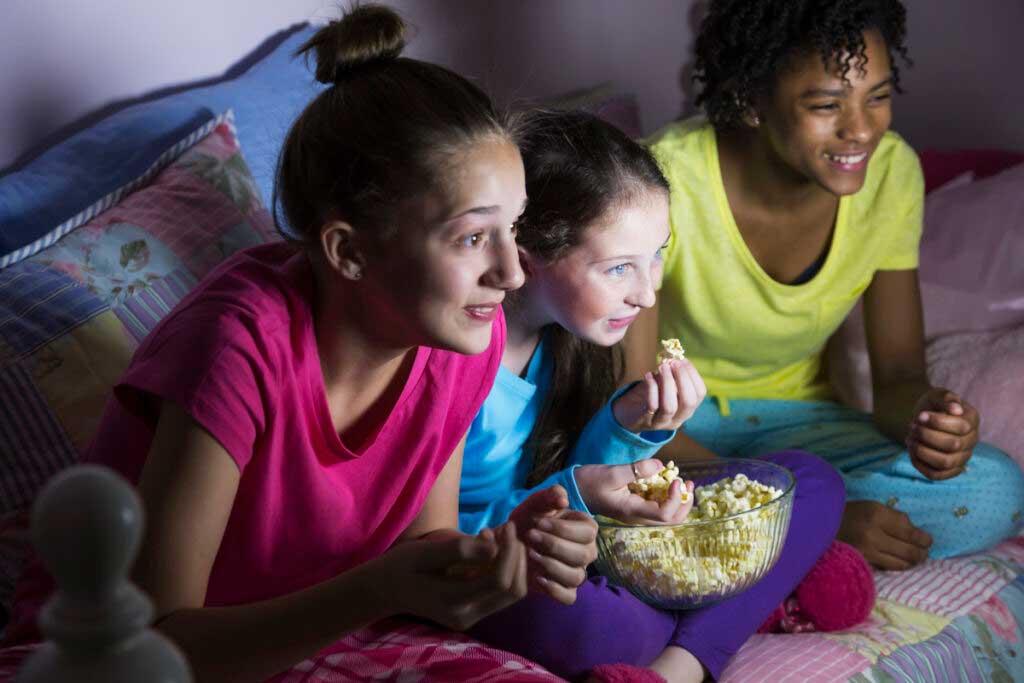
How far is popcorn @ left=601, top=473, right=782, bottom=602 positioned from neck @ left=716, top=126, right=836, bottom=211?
0.67 metres

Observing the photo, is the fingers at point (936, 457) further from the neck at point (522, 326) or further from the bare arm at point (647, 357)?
the neck at point (522, 326)

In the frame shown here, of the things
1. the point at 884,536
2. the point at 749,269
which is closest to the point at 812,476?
the point at 884,536

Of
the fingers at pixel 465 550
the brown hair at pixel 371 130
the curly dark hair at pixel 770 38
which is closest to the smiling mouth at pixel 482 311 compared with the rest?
the brown hair at pixel 371 130

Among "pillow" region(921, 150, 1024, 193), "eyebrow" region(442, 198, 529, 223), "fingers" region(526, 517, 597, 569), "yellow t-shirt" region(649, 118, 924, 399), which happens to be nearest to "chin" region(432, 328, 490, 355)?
"eyebrow" region(442, 198, 529, 223)

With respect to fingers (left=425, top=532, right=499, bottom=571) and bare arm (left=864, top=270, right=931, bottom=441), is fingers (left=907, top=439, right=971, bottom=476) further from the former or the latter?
fingers (left=425, top=532, right=499, bottom=571)

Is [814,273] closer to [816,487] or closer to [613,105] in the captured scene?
[816,487]

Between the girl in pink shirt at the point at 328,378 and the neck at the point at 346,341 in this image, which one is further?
the neck at the point at 346,341

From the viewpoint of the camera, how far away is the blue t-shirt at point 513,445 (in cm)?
146

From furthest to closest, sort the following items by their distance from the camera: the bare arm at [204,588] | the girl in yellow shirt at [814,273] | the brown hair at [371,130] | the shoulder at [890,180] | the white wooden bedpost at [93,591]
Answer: the shoulder at [890,180] → the girl in yellow shirt at [814,273] → the brown hair at [371,130] → the bare arm at [204,588] → the white wooden bedpost at [93,591]

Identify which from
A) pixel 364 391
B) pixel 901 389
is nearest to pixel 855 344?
pixel 901 389

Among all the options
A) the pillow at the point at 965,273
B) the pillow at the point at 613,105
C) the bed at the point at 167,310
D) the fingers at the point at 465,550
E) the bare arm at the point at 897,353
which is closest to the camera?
the fingers at the point at 465,550

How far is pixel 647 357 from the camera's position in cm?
170

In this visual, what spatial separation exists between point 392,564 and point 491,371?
1.46ft

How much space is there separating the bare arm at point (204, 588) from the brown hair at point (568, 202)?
56 cm
